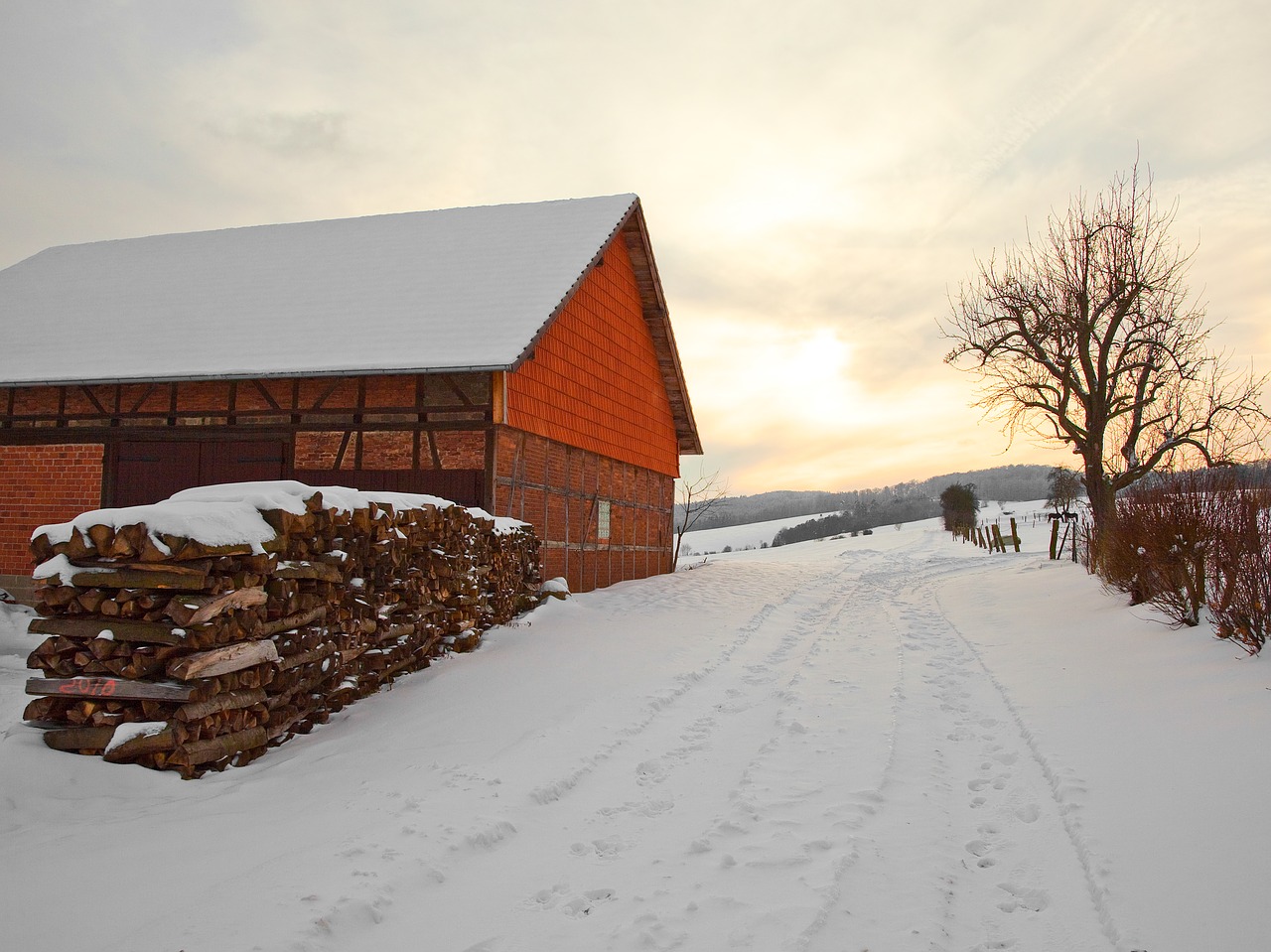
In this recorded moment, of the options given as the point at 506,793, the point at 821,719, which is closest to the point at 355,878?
the point at 506,793

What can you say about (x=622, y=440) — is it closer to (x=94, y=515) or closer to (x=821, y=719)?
(x=821, y=719)

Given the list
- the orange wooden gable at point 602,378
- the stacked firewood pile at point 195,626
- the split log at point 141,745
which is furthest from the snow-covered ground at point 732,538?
the split log at point 141,745

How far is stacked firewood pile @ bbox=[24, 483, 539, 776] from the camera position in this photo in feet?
16.8

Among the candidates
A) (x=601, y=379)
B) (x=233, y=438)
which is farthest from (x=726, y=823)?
(x=601, y=379)

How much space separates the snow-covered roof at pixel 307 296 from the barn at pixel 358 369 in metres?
0.06

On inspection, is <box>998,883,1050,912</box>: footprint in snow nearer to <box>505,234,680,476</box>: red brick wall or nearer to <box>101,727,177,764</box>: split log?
<box>101,727,177,764</box>: split log

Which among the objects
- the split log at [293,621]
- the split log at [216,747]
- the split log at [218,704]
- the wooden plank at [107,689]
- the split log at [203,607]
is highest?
the split log at [203,607]

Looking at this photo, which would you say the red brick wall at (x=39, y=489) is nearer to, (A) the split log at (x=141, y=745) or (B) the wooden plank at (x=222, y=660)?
(B) the wooden plank at (x=222, y=660)

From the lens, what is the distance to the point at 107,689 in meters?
5.12

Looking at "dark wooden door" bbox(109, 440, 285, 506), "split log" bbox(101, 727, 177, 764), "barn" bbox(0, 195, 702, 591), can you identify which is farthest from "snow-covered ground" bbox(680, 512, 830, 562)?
"split log" bbox(101, 727, 177, 764)

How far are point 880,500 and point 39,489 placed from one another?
461ft

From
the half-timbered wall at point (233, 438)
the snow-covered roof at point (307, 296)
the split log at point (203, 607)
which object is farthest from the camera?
the snow-covered roof at point (307, 296)

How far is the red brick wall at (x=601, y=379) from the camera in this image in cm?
1414

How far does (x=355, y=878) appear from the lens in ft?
12.2
